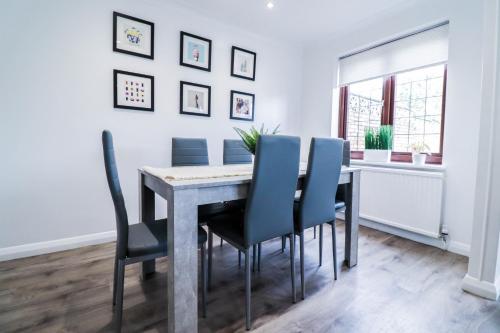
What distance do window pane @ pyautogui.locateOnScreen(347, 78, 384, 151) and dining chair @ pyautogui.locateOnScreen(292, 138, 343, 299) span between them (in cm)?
188

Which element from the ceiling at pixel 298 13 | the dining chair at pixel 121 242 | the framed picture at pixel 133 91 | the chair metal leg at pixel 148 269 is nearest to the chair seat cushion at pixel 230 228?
the dining chair at pixel 121 242

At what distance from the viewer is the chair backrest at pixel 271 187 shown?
4.26 ft

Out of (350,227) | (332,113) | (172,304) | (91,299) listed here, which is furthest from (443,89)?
(91,299)

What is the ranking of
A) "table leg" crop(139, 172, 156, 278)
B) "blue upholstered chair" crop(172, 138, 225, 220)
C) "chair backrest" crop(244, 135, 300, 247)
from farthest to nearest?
1. "blue upholstered chair" crop(172, 138, 225, 220)
2. "table leg" crop(139, 172, 156, 278)
3. "chair backrest" crop(244, 135, 300, 247)

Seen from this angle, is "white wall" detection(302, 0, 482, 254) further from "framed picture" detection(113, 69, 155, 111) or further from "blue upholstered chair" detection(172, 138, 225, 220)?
"framed picture" detection(113, 69, 155, 111)

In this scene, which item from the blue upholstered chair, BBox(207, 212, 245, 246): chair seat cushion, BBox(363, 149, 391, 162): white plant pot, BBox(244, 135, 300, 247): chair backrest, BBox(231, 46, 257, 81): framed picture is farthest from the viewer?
BBox(231, 46, 257, 81): framed picture

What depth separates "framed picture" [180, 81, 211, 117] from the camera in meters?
2.81

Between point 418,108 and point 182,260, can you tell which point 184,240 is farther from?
point 418,108

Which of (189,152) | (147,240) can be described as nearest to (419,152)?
(189,152)

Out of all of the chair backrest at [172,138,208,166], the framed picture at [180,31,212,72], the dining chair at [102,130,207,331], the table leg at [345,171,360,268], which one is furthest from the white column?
the framed picture at [180,31,212,72]

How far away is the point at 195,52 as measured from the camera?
2850mm

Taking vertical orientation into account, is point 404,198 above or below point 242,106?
below

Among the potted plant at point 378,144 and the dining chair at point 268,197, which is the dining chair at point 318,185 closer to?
the dining chair at point 268,197

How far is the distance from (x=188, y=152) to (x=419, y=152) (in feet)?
7.95
